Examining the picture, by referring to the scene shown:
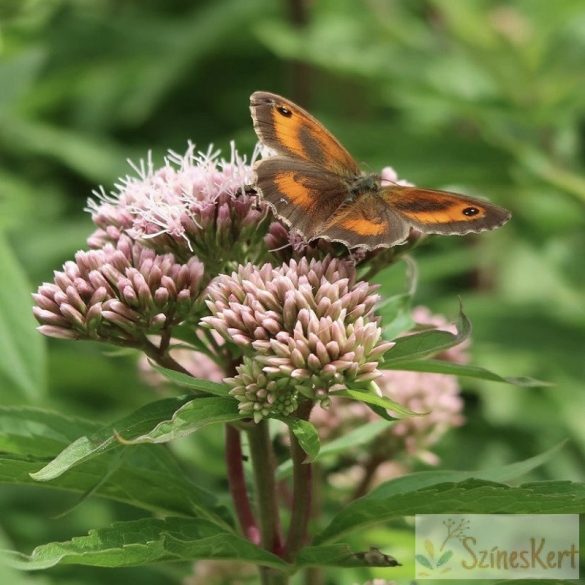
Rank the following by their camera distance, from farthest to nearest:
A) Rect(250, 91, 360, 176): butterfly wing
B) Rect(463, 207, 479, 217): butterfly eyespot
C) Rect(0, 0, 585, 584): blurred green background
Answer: Rect(0, 0, 585, 584): blurred green background
Rect(250, 91, 360, 176): butterfly wing
Rect(463, 207, 479, 217): butterfly eyespot

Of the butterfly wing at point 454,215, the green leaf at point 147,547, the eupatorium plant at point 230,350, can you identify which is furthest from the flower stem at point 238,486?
the butterfly wing at point 454,215

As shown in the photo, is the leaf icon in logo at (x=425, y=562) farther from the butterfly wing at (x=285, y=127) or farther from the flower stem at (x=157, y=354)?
the butterfly wing at (x=285, y=127)

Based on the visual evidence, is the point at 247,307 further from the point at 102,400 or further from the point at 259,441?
the point at 102,400

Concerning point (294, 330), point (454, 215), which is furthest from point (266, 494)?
point (454, 215)

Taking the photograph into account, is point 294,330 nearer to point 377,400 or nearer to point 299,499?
point 377,400

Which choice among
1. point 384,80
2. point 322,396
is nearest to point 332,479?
point 322,396

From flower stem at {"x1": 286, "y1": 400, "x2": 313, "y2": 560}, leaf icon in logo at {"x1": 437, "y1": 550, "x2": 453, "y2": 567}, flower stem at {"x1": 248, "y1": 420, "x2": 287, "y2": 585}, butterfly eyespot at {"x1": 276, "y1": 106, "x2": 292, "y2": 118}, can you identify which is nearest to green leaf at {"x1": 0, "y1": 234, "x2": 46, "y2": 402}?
flower stem at {"x1": 248, "y1": 420, "x2": 287, "y2": 585}

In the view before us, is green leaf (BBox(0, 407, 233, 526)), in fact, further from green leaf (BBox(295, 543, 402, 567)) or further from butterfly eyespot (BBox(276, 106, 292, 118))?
butterfly eyespot (BBox(276, 106, 292, 118))
